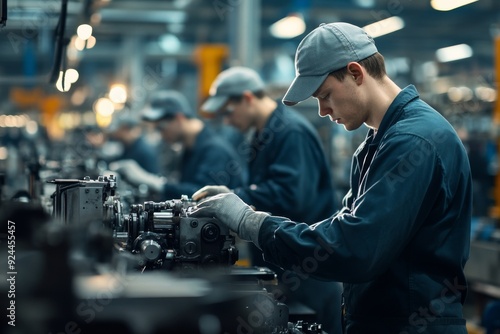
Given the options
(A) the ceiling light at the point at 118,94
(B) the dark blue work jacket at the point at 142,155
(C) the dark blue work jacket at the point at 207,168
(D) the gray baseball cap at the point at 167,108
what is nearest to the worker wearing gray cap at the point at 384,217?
(C) the dark blue work jacket at the point at 207,168

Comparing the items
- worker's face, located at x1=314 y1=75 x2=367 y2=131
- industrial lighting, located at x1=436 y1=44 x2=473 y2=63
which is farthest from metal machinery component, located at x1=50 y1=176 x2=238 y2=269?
industrial lighting, located at x1=436 y1=44 x2=473 y2=63

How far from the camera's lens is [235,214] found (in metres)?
2.14

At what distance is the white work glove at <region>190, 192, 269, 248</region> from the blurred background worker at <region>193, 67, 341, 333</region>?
94cm

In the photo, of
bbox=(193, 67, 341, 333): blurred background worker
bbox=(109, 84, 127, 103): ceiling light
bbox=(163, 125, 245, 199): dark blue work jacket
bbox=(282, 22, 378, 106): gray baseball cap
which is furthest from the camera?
bbox=(109, 84, 127, 103): ceiling light

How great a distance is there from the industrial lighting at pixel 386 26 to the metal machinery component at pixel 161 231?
38.9 feet

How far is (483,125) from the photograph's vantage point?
10.5 meters

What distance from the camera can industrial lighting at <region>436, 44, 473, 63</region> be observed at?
16719 millimetres

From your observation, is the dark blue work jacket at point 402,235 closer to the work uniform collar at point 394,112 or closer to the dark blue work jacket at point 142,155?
the work uniform collar at point 394,112

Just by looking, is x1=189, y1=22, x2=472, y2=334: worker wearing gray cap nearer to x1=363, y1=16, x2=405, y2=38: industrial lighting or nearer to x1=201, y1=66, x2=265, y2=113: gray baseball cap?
x1=201, y1=66, x2=265, y2=113: gray baseball cap

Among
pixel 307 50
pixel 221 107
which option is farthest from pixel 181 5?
pixel 307 50

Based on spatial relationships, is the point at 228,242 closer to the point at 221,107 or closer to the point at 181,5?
the point at 221,107

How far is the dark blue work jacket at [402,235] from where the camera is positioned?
1.83 meters

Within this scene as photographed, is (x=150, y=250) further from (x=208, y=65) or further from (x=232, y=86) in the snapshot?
(x=208, y=65)

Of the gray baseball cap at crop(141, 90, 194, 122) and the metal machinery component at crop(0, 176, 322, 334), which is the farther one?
the gray baseball cap at crop(141, 90, 194, 122)
